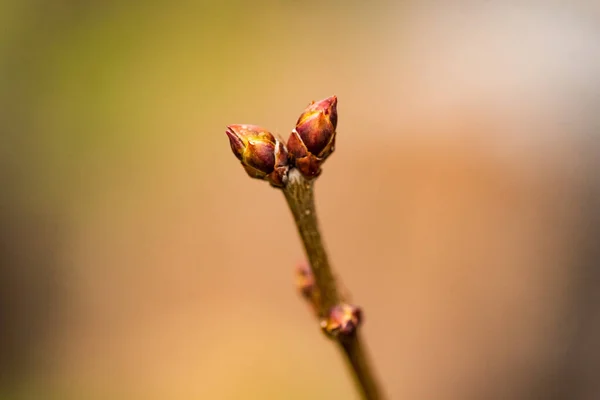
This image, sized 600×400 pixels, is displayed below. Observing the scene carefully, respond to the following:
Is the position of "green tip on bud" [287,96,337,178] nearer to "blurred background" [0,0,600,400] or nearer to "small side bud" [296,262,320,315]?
"small side bud" [296,262,320,315]

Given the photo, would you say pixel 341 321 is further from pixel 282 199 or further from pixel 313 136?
pixel 282 199

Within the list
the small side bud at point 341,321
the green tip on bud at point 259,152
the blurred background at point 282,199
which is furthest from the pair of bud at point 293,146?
the blurred background at point 282,199

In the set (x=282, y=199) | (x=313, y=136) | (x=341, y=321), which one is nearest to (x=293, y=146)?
(x=313, y=136)

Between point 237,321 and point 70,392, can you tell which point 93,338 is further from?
point 237,321

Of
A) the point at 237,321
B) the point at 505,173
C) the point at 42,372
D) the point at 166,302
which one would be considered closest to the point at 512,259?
the point at 505,173

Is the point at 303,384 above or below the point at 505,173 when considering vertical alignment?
below

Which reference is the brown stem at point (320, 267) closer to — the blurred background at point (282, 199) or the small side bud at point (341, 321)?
the small side bud at point (341, 321)

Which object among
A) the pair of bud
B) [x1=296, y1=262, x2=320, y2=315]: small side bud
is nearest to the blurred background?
Result: [x1=296, y1=262, x2=320, y2=315]: small side bud

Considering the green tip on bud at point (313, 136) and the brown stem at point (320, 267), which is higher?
the green tip on bud at point (313, 136)
